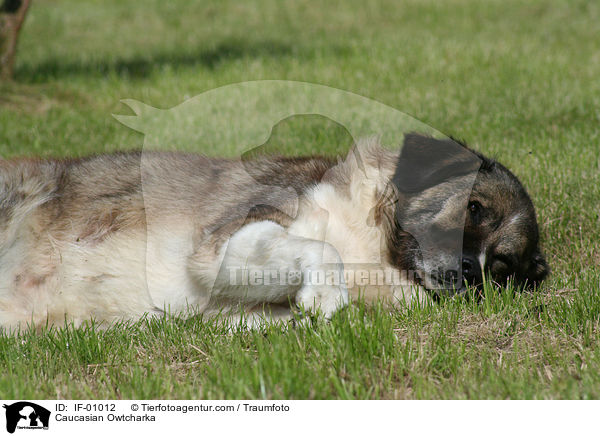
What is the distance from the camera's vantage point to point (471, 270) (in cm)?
372

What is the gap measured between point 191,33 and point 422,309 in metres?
11.0

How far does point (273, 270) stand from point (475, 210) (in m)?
1.25

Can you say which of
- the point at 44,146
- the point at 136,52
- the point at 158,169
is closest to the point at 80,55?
the point at 136,52

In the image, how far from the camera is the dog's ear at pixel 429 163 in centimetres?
382

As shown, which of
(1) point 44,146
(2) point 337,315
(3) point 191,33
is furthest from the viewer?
(3) point 191,33

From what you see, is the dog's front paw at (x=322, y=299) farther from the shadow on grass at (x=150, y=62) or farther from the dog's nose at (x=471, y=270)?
the shadow on grass at (x=150, y=62)

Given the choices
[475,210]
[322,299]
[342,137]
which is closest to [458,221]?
[475,210]

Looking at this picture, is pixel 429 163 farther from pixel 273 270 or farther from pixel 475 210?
pixel 273 270

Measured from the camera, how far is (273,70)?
31.2 ft

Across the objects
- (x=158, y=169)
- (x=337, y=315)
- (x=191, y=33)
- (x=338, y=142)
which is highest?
(x=191, y=33)

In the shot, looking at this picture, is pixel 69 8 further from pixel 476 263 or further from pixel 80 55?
pixel 476 263

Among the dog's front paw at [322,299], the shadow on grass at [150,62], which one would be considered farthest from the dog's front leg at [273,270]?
the shadow on grass at [150,62]
